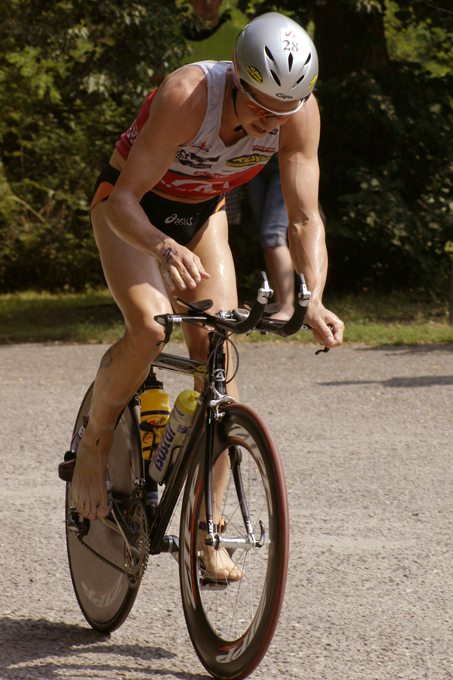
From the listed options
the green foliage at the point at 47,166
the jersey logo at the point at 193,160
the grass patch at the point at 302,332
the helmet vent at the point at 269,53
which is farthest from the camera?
the green foliage at the point at 47,166

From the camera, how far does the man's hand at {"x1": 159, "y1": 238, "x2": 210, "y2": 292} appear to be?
2.21 m

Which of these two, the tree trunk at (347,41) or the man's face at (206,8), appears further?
the tree trunk at (347,41)

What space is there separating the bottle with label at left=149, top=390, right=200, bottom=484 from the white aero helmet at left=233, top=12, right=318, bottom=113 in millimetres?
931

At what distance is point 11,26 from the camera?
8.90 m

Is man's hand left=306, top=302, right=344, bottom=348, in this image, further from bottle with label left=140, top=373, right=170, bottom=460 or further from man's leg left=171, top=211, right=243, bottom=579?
bottle with label left=140, top=373, right=170, bottom=460

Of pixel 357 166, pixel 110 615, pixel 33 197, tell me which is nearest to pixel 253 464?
pixel 110 615

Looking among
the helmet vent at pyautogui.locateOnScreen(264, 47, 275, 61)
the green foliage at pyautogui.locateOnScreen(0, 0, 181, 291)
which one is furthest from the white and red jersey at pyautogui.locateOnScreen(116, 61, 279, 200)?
the green foliage at pyautogui.locateOnScreen(0, 0, 181, 291)

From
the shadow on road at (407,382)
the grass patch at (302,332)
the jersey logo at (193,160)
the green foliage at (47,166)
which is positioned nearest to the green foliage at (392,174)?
the grass patch at (302,332)

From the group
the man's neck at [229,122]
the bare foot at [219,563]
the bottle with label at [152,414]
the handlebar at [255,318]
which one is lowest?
the bare foot at [219,563]

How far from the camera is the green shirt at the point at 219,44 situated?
7.69m

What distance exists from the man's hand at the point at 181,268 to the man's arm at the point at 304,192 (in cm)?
56

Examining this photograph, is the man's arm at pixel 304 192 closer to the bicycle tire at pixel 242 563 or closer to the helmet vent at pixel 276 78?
the helmet vent at pixel 276 78

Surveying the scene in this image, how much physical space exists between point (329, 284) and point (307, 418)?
628cm

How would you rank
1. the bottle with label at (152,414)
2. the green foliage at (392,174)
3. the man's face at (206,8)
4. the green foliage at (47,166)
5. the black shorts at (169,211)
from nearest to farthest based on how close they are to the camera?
the bottle with label at (152,414)
the black shorts at (169,211)
the man's face at (206,8)
the green foliage at (392,174)
the green foliage at (47,166)
